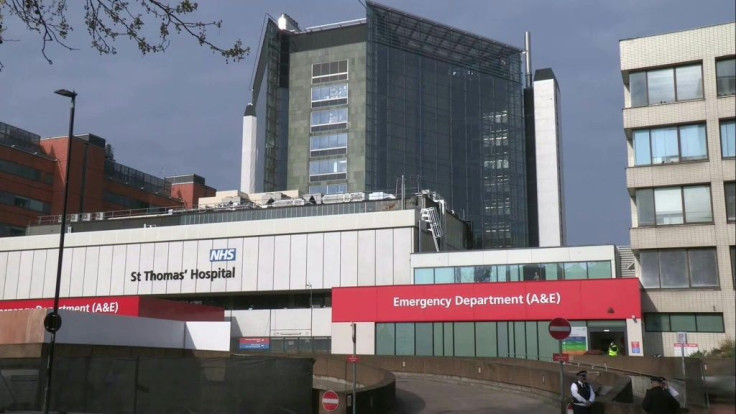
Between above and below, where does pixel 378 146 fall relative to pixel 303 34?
below

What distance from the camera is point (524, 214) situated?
115 metres

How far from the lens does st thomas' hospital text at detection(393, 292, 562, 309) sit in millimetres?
48094

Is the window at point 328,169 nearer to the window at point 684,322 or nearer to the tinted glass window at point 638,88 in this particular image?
the window at point 684,322

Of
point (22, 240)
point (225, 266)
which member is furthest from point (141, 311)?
point (22, 240)

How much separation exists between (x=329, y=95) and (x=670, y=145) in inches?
2856

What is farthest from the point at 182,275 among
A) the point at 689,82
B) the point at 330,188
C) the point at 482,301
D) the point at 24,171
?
the point at 330,188

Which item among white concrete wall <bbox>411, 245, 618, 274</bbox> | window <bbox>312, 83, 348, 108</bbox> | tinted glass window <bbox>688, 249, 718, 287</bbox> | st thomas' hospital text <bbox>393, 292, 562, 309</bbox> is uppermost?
window <bbox>312, 83, 348, 108</bbox>

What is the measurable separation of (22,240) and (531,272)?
44.6m

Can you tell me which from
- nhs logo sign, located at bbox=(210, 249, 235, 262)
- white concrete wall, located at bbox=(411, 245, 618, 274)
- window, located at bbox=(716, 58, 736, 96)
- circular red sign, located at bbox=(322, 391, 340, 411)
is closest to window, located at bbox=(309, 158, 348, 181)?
nhs logo sign, located at bbox=(210, 249, 235, 262)

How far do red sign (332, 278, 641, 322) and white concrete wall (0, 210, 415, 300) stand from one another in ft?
14.6

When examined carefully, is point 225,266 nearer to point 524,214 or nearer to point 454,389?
point 454,389

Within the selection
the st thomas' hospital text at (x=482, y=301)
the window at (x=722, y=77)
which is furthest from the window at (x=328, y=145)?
the window at (x=722, y=77)

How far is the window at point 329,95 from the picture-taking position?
108 m

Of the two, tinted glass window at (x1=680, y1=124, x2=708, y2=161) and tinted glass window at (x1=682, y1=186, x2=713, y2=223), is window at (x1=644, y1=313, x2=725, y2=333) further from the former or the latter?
tinted glass window at (x1=680, y1=124, x2=708, y2=161)
